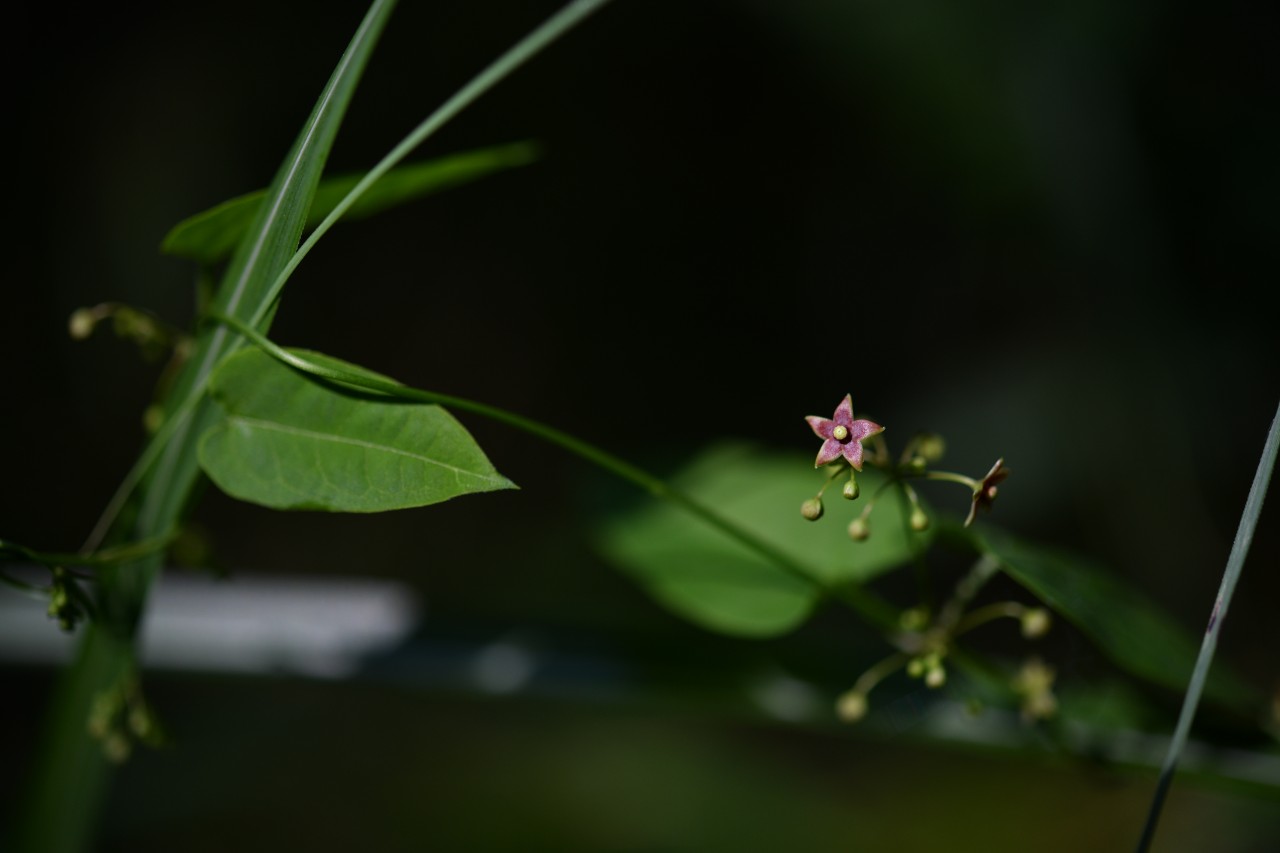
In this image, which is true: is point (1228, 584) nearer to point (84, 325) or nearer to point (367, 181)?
point (367, 181)

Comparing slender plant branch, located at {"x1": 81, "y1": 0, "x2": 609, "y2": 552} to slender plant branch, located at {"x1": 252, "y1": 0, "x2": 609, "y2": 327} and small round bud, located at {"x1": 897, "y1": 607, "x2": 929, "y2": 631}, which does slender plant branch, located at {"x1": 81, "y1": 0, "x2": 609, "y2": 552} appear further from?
small round bud, located at {"x1": 897, "y1": 607, "x2": 929, "y2": 631}

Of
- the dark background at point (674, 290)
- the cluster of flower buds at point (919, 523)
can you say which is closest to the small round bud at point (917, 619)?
the cluster of flower buds at point (919, 523)

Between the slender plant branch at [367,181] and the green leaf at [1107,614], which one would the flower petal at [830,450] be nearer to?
the green leaf at [1107,614]

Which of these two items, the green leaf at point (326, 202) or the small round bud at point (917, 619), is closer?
the green leaf at point (326, 202)

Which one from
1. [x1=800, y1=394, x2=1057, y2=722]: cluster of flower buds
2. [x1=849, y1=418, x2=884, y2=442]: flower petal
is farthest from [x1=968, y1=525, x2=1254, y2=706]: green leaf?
[x1=849, y1=418, x2=884, y2=442]: flower petal

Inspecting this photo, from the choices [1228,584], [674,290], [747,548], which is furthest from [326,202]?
[674,290]

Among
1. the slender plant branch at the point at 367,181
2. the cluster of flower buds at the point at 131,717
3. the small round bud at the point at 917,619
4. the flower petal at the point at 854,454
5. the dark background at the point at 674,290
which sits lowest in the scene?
the cluster of flower buds at the point at 131,717
